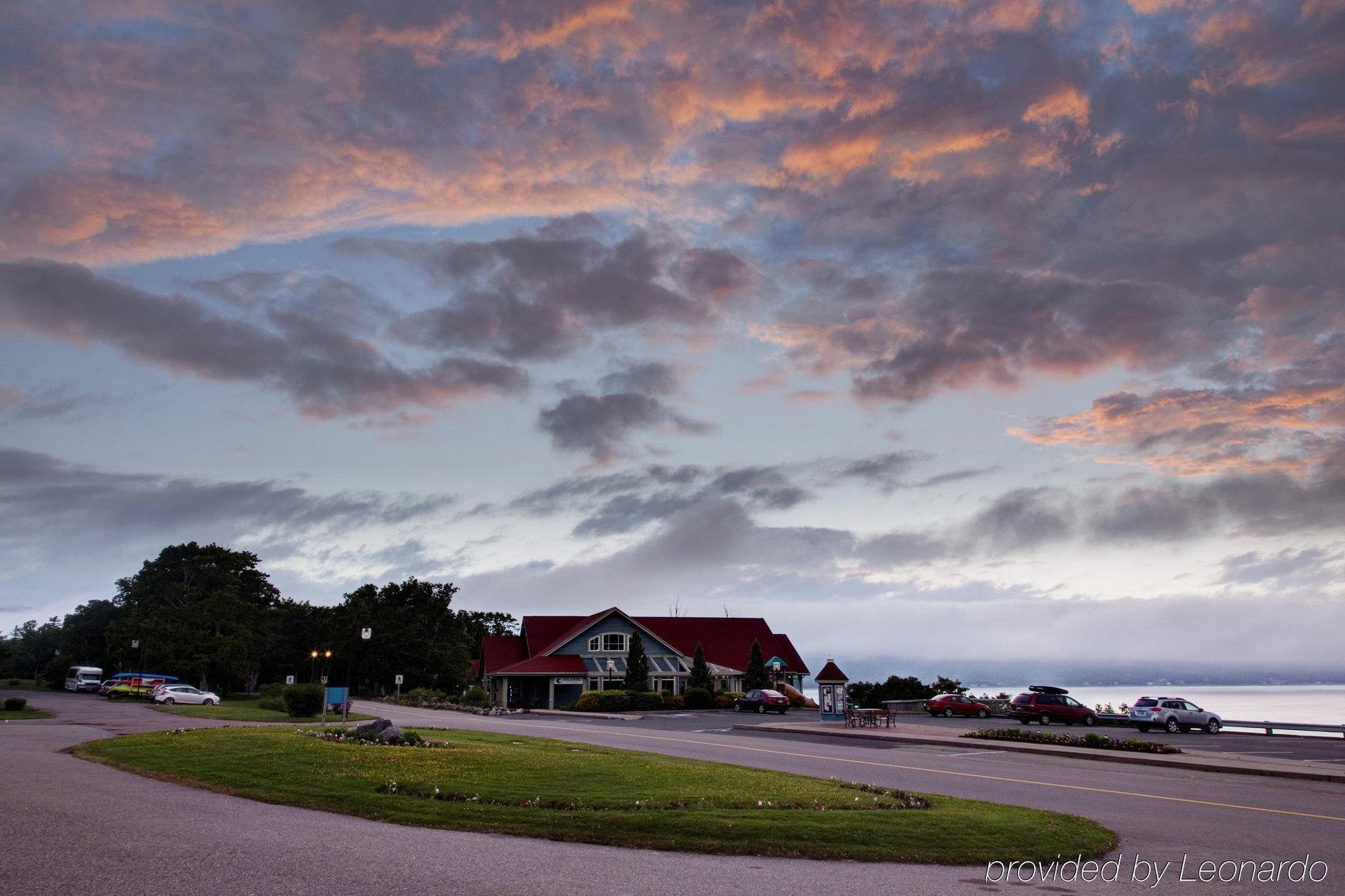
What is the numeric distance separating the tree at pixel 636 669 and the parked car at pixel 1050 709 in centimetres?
2636

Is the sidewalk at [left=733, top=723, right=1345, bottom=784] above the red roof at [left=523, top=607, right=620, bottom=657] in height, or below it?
below

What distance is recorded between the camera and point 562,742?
2870cm

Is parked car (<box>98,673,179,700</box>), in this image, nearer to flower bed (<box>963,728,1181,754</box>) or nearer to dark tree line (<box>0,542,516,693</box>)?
dark tree line (<box>0,542,516,693</box>)

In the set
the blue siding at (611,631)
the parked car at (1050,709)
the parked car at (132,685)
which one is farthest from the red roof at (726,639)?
the parked car at (132,685)

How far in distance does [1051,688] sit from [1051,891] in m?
44.1

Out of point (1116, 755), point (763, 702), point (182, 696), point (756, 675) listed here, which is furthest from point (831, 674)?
point (182, 696)

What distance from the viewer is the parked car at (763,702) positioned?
2264 inches

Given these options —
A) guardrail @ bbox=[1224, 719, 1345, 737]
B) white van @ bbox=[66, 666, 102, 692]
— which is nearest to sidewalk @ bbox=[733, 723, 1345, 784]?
guardrail @ bbox=[1224, 719, 1345, 737]

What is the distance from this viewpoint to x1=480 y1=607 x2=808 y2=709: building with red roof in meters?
68.1

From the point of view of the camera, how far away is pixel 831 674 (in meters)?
54.7

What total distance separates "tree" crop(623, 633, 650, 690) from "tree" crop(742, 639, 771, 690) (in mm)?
7794

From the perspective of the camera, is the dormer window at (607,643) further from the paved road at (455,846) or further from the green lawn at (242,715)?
the paved road at (455,846)

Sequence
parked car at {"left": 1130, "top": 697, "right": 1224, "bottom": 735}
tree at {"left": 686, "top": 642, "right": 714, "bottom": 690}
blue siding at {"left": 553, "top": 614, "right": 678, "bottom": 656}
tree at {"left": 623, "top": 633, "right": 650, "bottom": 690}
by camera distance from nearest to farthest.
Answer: parked car at {"left": 1130, "top": 697, "right": 1224, "bottom": 735}
tree at {"left": 623, "top": 633, "right": 650, "bottom": 690}
tree at {"left": 686, "top": 642, "right": 714, "bottom": 690}
blue siding at {"left": 553, "top": 614, "right": 678, "bottom": 656}

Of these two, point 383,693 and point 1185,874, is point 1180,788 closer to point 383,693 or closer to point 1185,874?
point 1185,874
